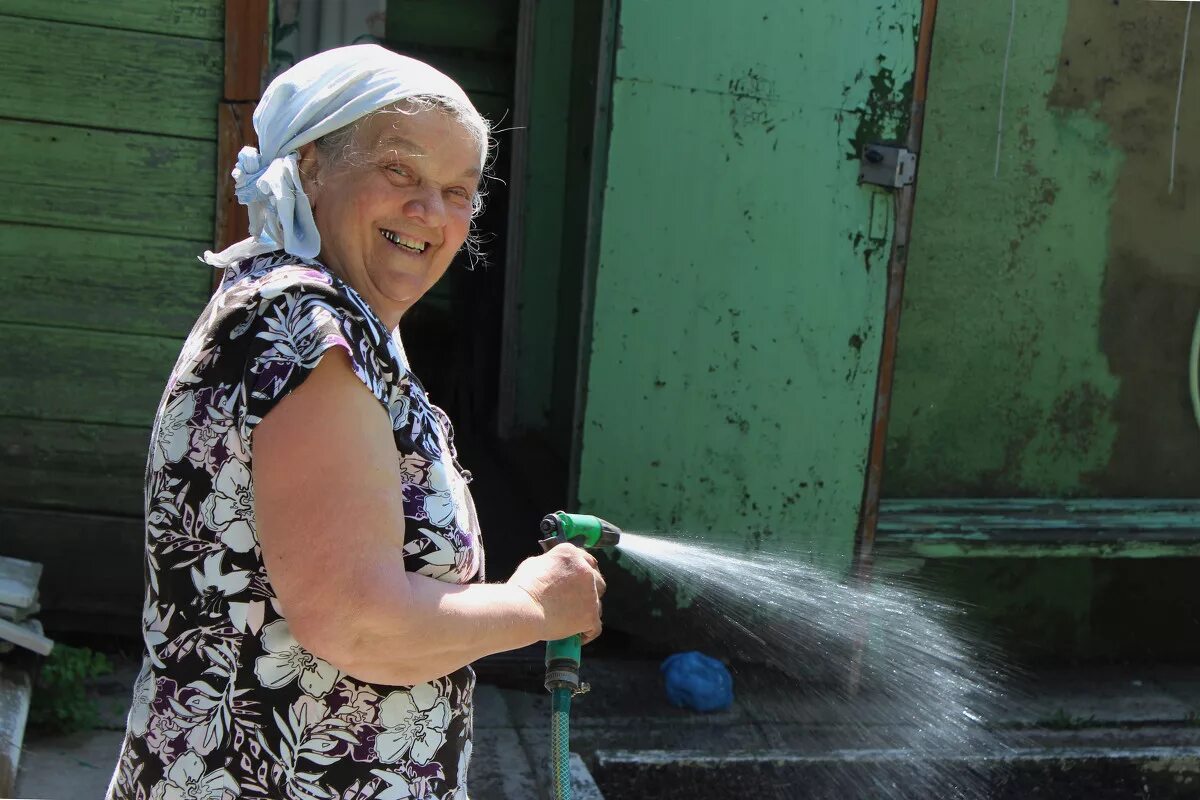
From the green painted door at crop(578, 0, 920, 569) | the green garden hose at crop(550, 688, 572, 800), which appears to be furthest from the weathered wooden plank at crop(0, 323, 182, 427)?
the green garden hose at crop(550, 688, 572, 800)

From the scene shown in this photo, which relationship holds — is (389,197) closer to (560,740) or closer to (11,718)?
(560,740)

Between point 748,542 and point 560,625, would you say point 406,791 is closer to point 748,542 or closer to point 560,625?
point 560,625

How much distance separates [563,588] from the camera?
171 centimetres

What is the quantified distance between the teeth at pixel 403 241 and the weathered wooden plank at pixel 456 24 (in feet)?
15.9

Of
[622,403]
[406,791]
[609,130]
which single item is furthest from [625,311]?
[406,791]

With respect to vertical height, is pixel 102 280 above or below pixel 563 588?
above

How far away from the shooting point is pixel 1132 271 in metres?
5.10

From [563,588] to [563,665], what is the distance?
26 centimetres

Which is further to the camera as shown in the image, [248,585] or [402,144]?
[402,144]

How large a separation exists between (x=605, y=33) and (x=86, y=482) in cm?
224

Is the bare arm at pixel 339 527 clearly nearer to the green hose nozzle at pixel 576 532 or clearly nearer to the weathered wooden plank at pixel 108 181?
the green hose nozzle at pixel 576 532

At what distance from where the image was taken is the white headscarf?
1.57 meters

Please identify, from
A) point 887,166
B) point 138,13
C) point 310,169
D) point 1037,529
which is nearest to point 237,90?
point 138,13

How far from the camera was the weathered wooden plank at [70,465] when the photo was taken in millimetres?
3889
